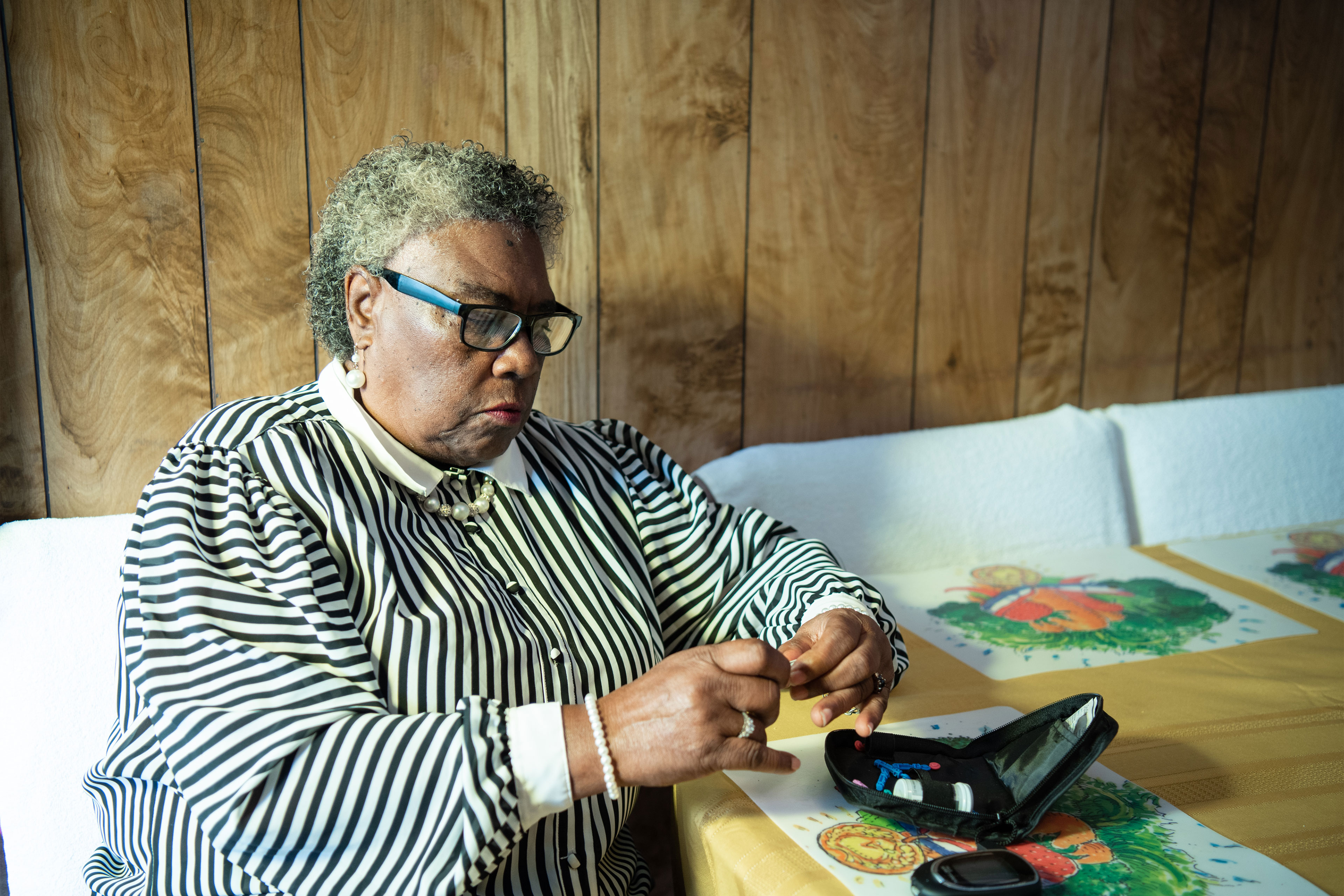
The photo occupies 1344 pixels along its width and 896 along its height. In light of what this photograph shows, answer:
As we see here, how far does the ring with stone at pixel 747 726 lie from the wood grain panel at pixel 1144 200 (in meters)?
1.48

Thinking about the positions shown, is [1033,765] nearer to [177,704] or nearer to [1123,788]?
[1123,788]

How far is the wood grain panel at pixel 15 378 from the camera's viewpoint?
1.37 m

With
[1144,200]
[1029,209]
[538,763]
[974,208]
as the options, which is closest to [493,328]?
[538,763]

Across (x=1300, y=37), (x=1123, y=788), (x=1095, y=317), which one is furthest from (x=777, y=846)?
(x=1300, y=37)

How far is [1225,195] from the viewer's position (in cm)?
212

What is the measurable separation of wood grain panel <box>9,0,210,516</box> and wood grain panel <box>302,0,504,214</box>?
183 mm

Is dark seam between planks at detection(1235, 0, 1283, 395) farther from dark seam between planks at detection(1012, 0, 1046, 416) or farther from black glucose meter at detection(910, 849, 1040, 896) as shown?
black glucose meter at detection(910, 849, 1040, 896)

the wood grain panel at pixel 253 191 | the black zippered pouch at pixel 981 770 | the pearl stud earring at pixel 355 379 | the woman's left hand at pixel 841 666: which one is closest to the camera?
the black zippered pouch at pixel 981 770

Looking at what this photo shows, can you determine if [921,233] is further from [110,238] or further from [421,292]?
[110,238]

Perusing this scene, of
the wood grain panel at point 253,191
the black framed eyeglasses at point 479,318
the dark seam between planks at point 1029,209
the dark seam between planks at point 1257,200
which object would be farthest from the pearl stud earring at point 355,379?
the dark seam between planks at point 1257,200

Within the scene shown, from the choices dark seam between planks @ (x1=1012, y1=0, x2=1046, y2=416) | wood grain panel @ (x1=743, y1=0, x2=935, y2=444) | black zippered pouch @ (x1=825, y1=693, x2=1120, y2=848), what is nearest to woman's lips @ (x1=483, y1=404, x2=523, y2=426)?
black zippered pouch @ (x1=825, y1=693, x2=1120, y2=848)

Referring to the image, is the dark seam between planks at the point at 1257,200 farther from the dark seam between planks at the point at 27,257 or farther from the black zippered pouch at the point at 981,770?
the dark seam between planks at the point at 27,257

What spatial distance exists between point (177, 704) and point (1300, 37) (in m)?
2.44

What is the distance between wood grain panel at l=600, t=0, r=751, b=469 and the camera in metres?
1.64
